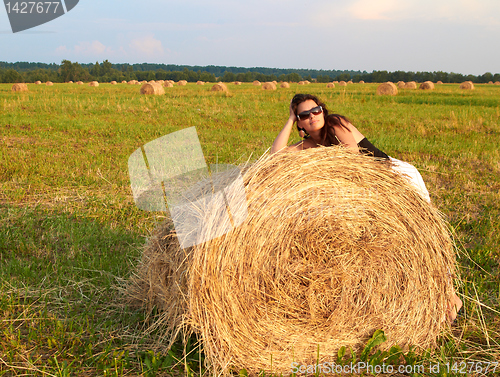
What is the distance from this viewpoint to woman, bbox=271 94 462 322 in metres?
3.38

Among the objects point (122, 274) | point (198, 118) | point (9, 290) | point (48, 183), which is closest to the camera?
point (9, 290)

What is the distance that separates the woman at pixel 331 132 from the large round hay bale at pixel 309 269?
29 centimetres

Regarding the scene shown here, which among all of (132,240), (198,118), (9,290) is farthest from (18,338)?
(198,118)

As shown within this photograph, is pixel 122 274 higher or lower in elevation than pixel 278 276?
→ lower

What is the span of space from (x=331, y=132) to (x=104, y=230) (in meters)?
3.01

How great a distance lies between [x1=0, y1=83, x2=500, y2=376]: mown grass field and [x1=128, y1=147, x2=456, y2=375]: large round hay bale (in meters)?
0.32

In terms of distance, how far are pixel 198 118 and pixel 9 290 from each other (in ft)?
34.9

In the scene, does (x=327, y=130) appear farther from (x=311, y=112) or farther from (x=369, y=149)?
(x=369, y=149)

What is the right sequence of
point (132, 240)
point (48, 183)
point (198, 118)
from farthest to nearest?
point (198, 118) → point (48, 183) → point (132, 240)

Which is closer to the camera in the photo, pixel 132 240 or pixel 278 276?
pixel 278 276

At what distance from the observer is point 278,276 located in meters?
2.79

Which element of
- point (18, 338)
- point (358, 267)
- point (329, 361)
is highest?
point (358, 267)

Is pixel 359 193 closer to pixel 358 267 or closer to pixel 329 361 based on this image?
pixel 358 267

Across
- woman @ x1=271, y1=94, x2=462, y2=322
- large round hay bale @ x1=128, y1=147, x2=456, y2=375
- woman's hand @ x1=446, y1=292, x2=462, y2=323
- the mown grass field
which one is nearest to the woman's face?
woman @ x1=271, y1=94, x2=462, y2=322
